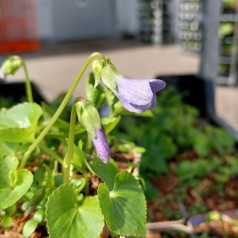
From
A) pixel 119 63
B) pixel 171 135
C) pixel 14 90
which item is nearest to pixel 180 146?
pixel 171 135

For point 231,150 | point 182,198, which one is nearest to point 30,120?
point 182,198

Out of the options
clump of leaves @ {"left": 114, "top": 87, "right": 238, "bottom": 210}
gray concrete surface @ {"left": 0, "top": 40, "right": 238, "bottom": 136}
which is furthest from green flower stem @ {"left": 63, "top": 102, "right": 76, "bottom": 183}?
gray concrete surface @ {"left": 0, "top": 40, "right": 238, "bottom": 136}

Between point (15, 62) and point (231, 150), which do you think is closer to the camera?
point (15, 62)

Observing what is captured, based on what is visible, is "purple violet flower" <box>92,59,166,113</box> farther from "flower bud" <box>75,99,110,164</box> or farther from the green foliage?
the green foliage

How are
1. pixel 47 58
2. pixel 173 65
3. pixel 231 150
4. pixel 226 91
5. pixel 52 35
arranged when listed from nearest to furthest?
pixel 231 150, pixel 226 91, pixel 173 65, pixel 47 58, pixel 52 35

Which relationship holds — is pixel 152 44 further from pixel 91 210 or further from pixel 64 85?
pixel 91 210

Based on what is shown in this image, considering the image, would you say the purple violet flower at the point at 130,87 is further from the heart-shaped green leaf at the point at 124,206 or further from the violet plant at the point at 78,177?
the heart-shaped green leaf at the point at 124,206
